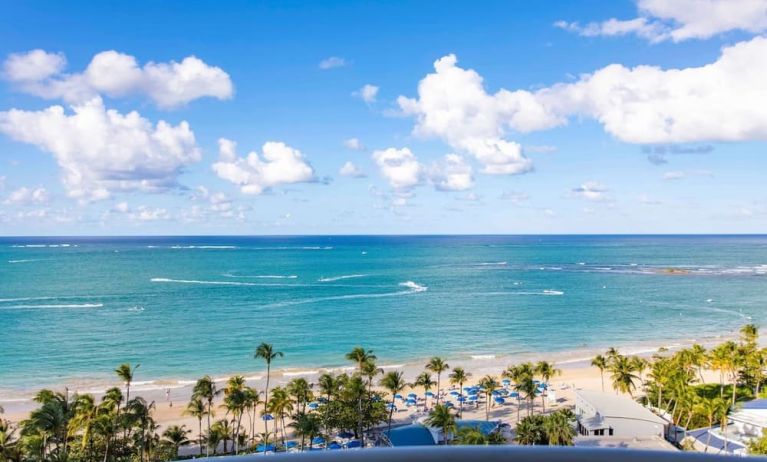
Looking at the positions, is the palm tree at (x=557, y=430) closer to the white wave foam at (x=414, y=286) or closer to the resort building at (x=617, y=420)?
the resort building at (x=617, y=420)

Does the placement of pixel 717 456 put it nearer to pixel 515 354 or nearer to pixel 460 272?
pixel 515 354

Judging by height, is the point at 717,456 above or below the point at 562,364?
above

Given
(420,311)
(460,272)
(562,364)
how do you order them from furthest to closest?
(460,272), (420,311), (562,364)

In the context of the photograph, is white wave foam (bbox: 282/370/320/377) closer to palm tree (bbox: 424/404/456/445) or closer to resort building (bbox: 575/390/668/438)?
palm tree (bbox: 424/404/456/445)

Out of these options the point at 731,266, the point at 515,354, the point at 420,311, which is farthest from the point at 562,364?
the point at 731,266

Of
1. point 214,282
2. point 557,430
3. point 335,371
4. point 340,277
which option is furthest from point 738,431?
point 214,282

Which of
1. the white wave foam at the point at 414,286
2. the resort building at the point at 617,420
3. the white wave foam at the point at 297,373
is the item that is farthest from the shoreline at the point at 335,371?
the white wave foam at the point at 414,286
